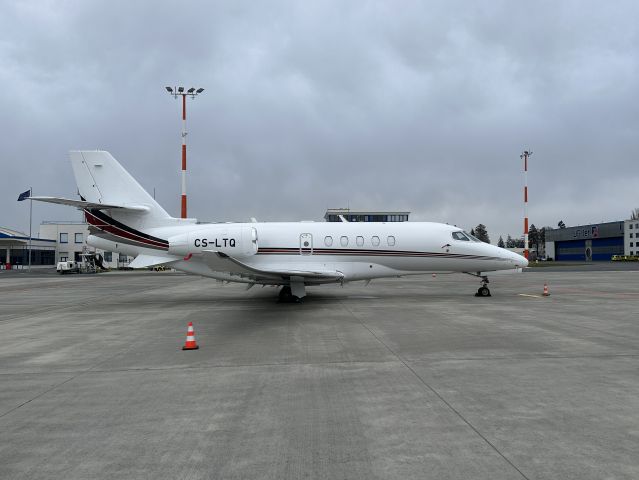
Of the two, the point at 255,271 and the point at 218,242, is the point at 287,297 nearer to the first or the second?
the point at 218,242

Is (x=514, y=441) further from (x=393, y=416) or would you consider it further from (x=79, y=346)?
(x=79, y=346)

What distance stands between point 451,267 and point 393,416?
41.5ft

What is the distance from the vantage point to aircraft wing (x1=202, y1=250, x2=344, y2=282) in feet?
37.0

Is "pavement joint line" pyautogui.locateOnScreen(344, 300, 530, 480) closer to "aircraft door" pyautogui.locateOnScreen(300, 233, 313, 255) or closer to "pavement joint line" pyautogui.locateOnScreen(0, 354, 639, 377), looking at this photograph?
"pavement joint line" pyautogui.locateOnScreen(0, 354, 639, 377)

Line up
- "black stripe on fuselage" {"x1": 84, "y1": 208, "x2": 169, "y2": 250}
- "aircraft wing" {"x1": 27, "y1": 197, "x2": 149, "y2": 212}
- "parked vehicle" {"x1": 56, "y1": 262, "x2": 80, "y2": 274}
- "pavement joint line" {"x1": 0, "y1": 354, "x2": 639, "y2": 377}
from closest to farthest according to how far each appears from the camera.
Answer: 1. "pavement joint line" {"x1": 0, "y1": 354, "x2": 639, "y2": 377}
2. "aircraft wing" {"x1": 27, "y1": 197, "x2": 149, "y2": 212}
3. "black stripe on fuselage" {"x1": 84, "y1": 208, "x2": 169, "y2": 250}
4. "parked vehicle" {"x1": 56, "y1": 262, "x2": 80, "y2": 274}

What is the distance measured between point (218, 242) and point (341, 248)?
441 cm

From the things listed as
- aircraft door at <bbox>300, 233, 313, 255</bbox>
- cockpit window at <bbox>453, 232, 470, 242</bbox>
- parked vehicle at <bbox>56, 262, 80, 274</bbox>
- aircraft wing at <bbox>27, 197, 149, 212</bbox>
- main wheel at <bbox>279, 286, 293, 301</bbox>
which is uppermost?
aircraft wing at <bbox>27, 197, 149, 212</bbox>

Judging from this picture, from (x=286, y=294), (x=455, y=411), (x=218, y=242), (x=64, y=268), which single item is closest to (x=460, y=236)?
(x=286, y=294)

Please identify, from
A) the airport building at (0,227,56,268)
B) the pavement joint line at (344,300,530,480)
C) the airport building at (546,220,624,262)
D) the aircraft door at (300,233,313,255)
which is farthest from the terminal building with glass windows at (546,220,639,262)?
the airport building at (0,227,56,268)

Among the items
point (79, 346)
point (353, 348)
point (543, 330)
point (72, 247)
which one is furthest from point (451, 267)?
point (72, 247)

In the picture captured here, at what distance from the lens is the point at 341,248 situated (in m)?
15.7

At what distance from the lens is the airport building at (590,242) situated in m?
79.2

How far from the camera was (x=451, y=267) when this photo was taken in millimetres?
16344

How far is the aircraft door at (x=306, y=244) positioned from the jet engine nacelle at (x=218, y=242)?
5.64 ft
